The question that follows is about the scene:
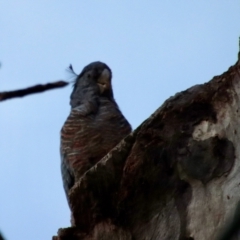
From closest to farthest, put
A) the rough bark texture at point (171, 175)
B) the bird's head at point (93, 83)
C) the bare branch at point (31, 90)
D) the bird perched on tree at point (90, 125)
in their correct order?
the bare branch at point (31, 90)
the rough bark texture at point (171, 175)
the bird perched on tree at point (90, 125)
the bird's head at point (93, 83)

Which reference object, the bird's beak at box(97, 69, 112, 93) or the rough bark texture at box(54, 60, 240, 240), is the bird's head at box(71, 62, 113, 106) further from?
the rough bark texture at box(54, 60, 240, 240)

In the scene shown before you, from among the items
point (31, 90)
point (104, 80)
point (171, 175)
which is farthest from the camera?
point (104, 80)

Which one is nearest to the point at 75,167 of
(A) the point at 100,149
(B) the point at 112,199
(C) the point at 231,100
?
(A) the point at 100,149

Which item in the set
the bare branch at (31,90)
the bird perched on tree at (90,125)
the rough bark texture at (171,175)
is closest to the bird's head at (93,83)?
the bird perched on tree at (90,125)

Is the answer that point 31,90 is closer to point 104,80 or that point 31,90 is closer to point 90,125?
point 90,125

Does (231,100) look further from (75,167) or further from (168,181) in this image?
(75,167)

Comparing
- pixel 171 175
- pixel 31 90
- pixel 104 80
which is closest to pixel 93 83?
pixel 104 80

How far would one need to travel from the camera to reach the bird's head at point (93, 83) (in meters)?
4.91

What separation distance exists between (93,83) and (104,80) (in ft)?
0.35

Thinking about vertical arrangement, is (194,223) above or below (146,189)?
below

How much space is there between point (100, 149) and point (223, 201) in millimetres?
1487

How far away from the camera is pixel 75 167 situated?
3848 millimetres

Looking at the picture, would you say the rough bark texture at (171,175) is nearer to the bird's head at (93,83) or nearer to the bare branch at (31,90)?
the bird's head at (93,83)

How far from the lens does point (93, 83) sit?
5047 mm
